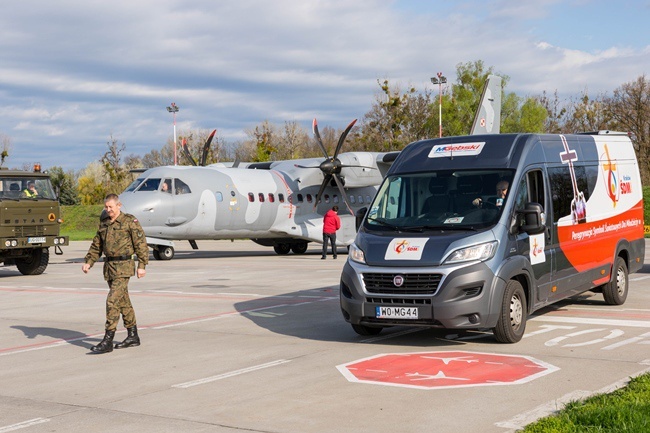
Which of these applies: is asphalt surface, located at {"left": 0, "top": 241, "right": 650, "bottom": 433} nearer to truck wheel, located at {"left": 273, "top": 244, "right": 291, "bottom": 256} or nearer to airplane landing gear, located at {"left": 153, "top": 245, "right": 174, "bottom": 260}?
airplane landing gear, located at {"left": 153, "top": 245, "right": 174, "bottom": 260}

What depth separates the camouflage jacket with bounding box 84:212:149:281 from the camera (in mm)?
10914

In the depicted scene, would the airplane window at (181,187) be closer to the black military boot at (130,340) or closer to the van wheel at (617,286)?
the van wheel at (617,286)

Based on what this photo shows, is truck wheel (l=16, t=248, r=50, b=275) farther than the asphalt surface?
Yes

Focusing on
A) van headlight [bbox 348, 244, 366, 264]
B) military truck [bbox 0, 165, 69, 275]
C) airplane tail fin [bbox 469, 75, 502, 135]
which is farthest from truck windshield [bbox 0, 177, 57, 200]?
airplane tail fin [bbox 469, 75, 502, 135]

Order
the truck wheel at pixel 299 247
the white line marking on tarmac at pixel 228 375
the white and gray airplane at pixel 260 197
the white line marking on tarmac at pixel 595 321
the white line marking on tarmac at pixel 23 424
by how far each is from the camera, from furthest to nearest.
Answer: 1. the truck wheel at pixel 299 247
2. the white and gray airplane at pixel 260 197
3. the white line marking on tarmac at pixel 595 321
4. the white line marking on tarmac at pixel 228 375
5. the white line marking on tarmac at pixel 23 424

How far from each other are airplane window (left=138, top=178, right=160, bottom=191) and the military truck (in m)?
5.05

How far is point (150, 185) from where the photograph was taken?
2820 cm

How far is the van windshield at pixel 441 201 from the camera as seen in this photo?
36.0ft

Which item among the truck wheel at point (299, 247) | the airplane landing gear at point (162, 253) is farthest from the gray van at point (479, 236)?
the truck wheel at point (299, 247)

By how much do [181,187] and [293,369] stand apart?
1970cm

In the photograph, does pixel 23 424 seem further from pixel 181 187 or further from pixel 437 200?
pixel 181 187

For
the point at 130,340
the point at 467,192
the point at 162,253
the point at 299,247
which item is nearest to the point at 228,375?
the point at 130,340

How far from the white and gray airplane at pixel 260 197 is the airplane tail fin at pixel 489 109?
4 centimetres

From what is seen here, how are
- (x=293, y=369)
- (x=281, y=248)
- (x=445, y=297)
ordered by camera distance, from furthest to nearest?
1. (x=281, y=248)
2. (x=445, y=297)
3. (x=293, y=369)
